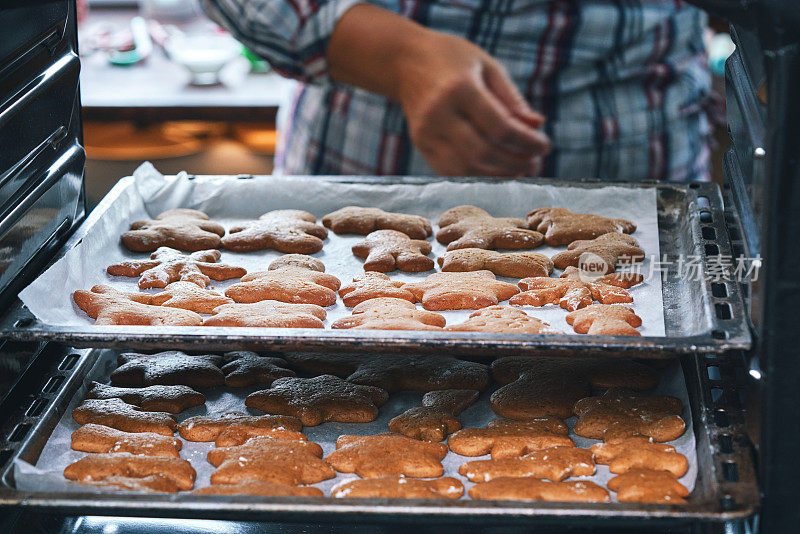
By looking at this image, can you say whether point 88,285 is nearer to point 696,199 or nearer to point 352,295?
point 352,295

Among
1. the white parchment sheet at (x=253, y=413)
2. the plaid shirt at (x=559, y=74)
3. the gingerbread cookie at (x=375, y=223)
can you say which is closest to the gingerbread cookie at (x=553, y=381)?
the white parchment sheet at (x=253, y=413)

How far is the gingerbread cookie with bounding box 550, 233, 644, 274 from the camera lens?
5.04 feet

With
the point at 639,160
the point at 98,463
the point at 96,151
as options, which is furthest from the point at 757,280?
the point at 96,151

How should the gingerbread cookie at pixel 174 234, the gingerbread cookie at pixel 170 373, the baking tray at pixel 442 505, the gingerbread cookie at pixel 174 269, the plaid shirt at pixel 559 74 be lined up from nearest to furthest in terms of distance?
1. the baking tray at pixel 442 505
2. the gingerbread cookie at pixel 170 373
3. the gingerbread cookie at pixel 174 269
4. the gingerbread cookie at pixel 174 234
5. the plaid shirt at pixel 559 74

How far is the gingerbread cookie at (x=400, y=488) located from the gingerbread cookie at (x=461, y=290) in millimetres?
363

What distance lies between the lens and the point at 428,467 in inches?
45.3

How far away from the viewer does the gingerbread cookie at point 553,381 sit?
1298 millimetres

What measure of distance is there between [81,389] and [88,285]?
0.63 feet

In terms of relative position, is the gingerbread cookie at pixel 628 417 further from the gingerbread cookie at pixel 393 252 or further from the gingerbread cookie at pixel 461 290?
the gingerbread cookie at pixel 393 252

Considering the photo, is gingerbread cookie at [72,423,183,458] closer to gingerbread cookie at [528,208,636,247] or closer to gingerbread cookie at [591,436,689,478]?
gingerbread cookie at [591,436,689,478]

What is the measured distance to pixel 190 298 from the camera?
1421 mm

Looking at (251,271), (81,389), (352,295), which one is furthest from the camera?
(251,271)

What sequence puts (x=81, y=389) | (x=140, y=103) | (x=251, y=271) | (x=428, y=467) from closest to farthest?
1. (x=428, y=467)
2. (x=81, y=389)
3. (x=251, y=271)
4. (x=140, y=103)

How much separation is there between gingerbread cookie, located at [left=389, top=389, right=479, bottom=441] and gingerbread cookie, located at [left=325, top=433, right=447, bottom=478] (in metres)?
0.03
